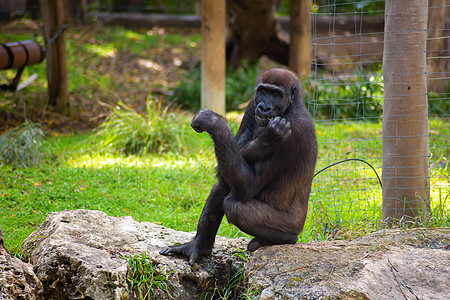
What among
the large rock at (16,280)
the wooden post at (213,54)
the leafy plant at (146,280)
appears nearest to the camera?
the large rock at (16,280)

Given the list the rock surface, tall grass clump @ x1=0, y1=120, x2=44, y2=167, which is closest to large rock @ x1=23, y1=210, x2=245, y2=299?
the rock surface

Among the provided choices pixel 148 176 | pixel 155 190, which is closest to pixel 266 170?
pixel 155 190

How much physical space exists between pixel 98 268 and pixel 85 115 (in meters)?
5.80

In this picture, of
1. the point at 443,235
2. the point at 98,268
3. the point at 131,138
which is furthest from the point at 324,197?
the point at 131,138

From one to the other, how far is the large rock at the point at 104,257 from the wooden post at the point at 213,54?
4.29 metres

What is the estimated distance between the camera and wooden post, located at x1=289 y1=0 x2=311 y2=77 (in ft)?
31.0

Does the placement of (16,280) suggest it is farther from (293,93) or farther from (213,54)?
(213,54)

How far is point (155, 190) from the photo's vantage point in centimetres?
530

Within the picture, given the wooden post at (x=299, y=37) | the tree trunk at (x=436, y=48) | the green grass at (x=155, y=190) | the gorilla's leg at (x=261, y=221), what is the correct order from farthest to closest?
the wooden post at (x=299, y=37) < the tree trunk at (x=436, y=48) < the green grass at (x=155, y=190) < the gorilla's leg at (x=261, y=221)

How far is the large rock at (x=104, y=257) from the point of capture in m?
2.93

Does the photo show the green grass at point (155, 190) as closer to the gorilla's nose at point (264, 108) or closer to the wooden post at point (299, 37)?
the gorilla's nose at point (264, 108)

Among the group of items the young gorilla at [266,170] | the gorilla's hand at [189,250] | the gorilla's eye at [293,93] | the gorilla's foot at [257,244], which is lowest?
the gorilla's hand at [189,250]

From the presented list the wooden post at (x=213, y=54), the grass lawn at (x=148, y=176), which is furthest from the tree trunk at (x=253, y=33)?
the wooden post at (x=213, y=54)

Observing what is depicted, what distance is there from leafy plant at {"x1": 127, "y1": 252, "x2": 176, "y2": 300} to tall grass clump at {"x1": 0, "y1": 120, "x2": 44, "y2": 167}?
3185mm
